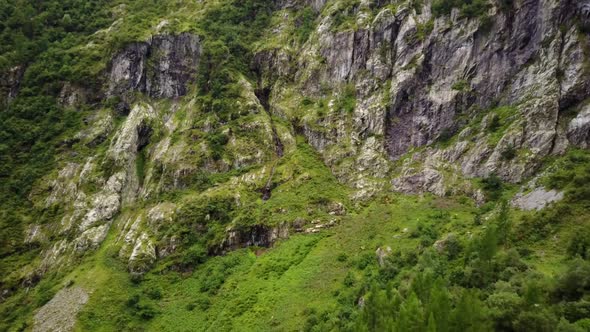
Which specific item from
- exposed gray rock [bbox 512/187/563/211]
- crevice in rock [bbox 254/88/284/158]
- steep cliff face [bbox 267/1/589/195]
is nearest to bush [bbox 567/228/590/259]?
exposed gray rock [bbox 512/187/563/211]

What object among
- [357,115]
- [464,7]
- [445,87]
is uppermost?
[464,7]

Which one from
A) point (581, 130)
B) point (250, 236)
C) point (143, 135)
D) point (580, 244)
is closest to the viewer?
point (580, 244)

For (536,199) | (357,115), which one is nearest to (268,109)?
(357,115)

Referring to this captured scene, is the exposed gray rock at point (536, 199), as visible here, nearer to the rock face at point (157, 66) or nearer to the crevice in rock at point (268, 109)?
the crevice in rock at point (268, 109)

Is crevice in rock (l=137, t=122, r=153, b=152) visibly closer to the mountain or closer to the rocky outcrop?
the mountain

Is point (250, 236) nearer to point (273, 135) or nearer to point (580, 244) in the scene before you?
point (273, 135)

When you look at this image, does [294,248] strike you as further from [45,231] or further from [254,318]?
[45,231]

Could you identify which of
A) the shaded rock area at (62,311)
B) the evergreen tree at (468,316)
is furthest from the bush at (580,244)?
the shaded rock area at (62,311)
